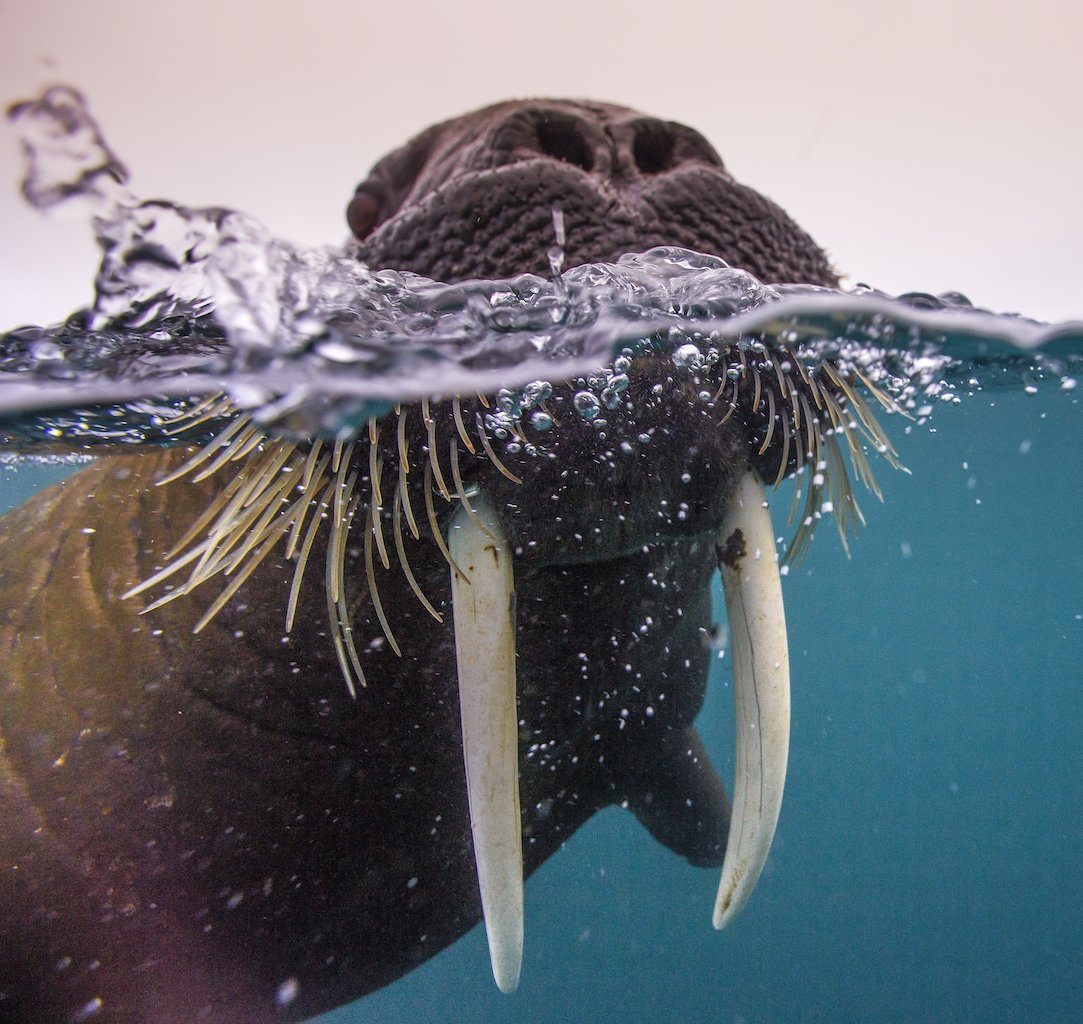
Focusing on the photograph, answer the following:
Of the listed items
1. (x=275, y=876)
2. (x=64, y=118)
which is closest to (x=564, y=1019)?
(x=275, y=876)

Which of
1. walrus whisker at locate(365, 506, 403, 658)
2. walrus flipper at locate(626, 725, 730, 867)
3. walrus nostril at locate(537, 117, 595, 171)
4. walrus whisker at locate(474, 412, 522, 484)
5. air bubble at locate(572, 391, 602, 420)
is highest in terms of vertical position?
walrus nostril at locate(537, 117, 595, 171)

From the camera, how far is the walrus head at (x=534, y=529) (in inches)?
77.0

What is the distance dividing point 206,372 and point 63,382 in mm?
575

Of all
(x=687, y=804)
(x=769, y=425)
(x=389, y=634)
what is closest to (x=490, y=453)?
(x=389, y=634)

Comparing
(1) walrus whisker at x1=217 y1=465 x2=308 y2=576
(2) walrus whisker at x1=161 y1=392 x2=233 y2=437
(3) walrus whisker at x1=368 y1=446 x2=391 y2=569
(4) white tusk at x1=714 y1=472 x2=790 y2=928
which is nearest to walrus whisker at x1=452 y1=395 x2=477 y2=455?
(3) walrus whisker at x1=368 y1=446 x2=391 y2=569

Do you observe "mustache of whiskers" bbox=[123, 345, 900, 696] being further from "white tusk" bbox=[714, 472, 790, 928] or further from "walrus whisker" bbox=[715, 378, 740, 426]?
"white tusk" bbox=[714, 472, 790, 928]

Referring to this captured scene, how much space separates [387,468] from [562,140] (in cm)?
136

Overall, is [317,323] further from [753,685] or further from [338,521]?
[753,685]

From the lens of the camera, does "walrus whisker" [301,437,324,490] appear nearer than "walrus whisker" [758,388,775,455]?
Yes

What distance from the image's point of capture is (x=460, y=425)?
→ 1.91 meters

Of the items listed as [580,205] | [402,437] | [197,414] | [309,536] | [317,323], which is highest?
[580,205]

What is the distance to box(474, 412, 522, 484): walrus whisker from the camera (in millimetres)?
1892

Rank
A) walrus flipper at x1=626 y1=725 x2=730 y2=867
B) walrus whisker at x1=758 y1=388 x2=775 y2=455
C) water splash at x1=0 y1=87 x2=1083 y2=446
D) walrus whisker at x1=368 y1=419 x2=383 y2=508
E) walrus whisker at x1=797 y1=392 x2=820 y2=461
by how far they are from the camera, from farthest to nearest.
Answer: walrus flipper at x1=626 y1=725 x2=730 y2=867
walrus whisker at x1=797 y1=392 x2=820 y2=461
walrus whisker at x1=758 y1=388 x2=775 y2=455
walrus whisker at x1=368 y1=419 x2=383 y2=508
water splash at x1=0 y1=87 x2=1083 y2=446

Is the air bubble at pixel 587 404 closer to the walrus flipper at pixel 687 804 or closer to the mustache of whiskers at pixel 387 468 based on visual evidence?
the mustache of whiskers at pixel 387 468
